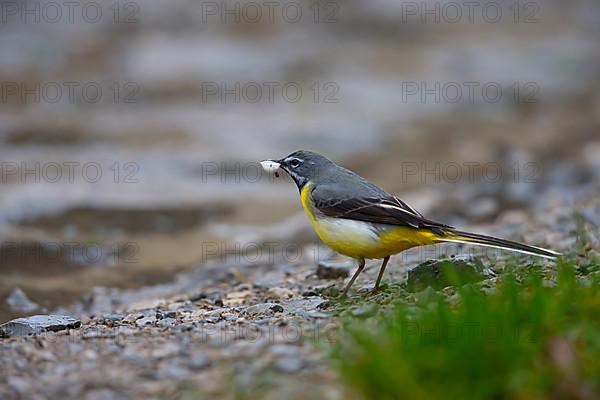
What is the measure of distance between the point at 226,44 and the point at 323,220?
42.2 feet

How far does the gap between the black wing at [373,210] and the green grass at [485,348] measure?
4.21 ft

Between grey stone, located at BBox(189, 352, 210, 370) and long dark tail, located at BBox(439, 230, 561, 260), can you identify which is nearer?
grey stone, located at BBox(189, 352, 210, 370)

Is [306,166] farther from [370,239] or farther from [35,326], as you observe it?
[35,326]

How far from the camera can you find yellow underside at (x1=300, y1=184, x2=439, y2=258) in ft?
21.7

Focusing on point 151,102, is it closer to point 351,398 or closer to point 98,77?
point 98,77

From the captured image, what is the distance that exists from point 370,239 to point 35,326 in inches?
94.7

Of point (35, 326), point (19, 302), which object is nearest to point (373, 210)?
point (35, 326)

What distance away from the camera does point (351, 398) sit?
178 inches

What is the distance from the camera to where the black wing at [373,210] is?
6547 millimetres

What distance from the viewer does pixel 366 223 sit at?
6.76 m

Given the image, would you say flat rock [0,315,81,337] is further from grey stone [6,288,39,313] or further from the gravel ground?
grey stone [6,288,39,313]

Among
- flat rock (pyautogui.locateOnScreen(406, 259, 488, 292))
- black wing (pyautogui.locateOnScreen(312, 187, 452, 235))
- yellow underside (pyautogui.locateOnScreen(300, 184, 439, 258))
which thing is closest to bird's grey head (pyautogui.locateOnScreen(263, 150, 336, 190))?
black wing (pyautogui.locateOnScreen(312, 187, 452, 235))

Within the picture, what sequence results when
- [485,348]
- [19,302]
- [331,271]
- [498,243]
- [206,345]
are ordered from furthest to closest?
1. [19,302]
2. [331,271]
3. [498,243]
4. [206,345]
5. [485,348]

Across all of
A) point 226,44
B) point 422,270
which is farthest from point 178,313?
point 226,44
